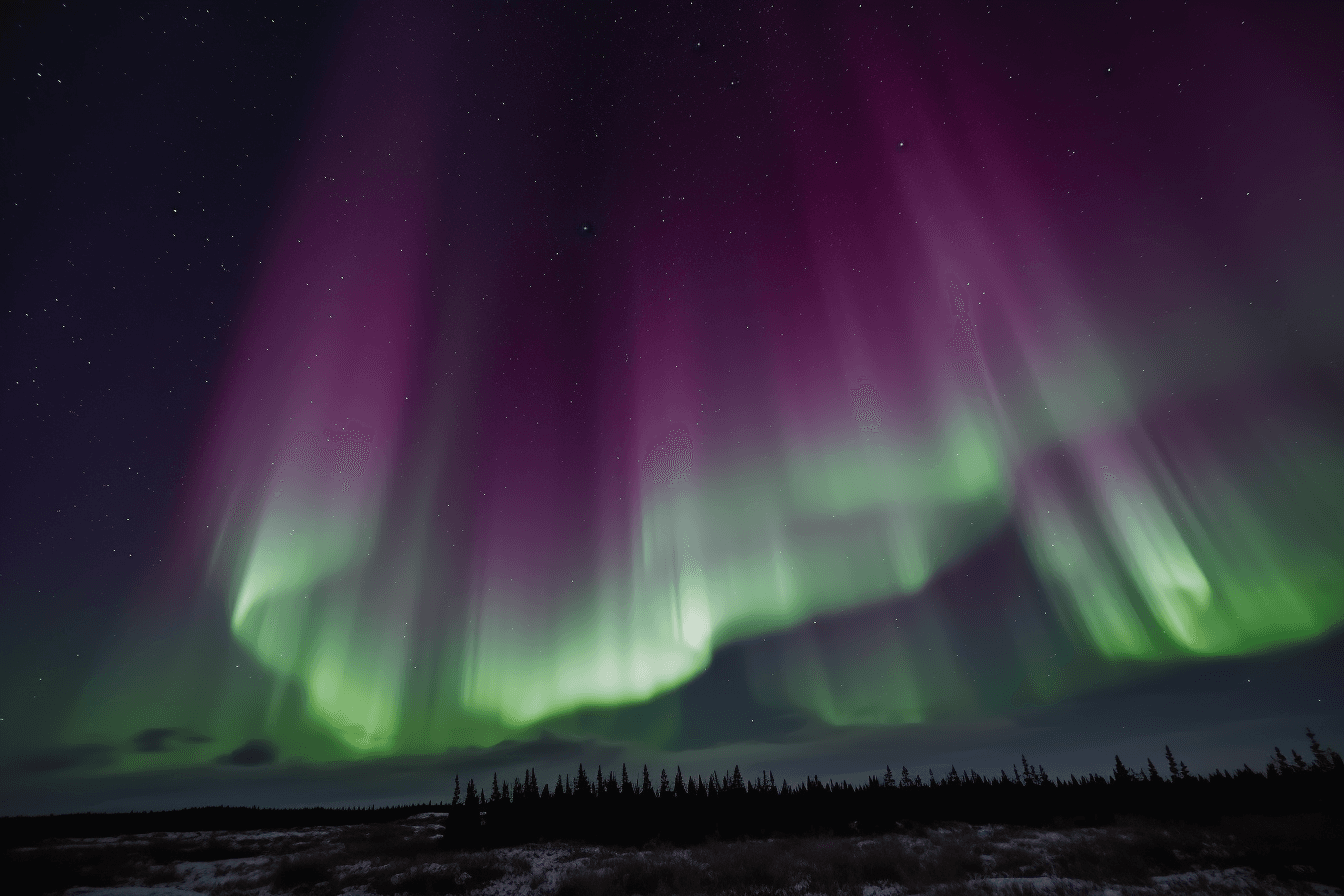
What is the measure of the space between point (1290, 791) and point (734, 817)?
211 feet

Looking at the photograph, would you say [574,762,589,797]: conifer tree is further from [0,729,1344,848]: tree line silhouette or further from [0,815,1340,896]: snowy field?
[0,815,1340,896]: snowy field

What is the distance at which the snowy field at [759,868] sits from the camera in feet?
84.9

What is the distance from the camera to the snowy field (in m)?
25.9

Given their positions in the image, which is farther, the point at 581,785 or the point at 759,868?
the point at 581,785

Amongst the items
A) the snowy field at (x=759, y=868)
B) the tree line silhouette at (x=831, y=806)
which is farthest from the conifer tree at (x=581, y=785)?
the snowy field at (x=759, y=868)

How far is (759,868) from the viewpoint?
3141cm

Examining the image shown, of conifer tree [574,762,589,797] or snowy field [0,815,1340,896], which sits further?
conifer tree [574,762,589,797]

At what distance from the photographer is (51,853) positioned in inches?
1880

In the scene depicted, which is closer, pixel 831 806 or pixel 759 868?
pixel 759 868

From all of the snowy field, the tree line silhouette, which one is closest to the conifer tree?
the tree line silhouette

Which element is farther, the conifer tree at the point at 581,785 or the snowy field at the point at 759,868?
the conifer tree at the point at 581,785

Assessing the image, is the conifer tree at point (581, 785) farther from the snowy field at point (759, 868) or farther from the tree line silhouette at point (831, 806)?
the snowy field at point (759, 868)

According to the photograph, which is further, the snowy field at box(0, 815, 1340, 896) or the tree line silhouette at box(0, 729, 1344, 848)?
the tree line silhouette at box(0, 729, 1344, 848)

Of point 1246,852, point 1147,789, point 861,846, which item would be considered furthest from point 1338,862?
point 1147,789
